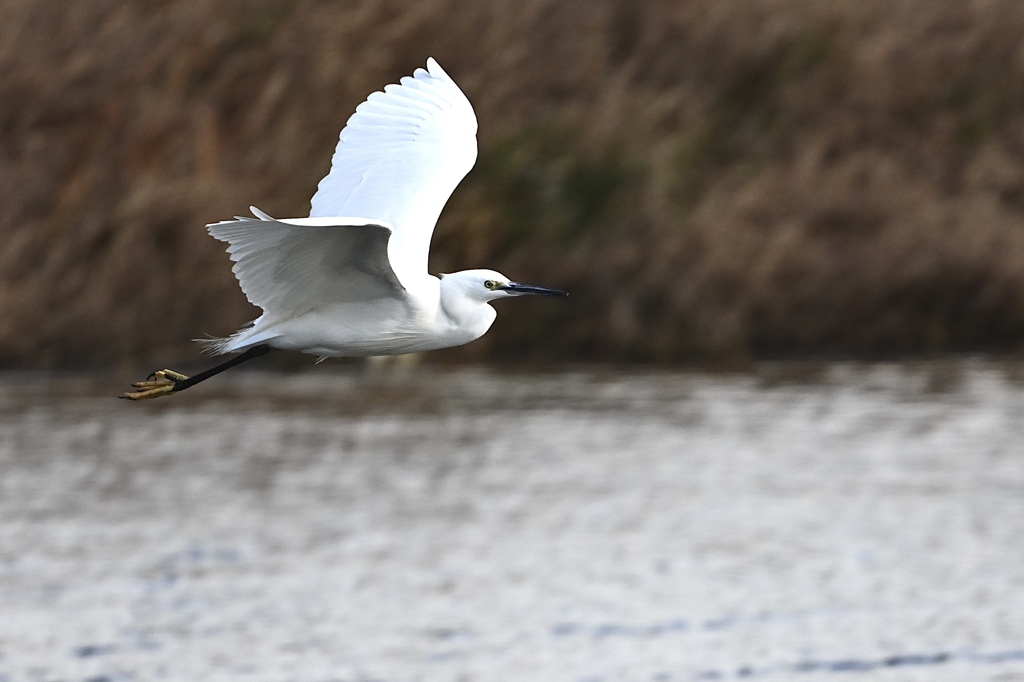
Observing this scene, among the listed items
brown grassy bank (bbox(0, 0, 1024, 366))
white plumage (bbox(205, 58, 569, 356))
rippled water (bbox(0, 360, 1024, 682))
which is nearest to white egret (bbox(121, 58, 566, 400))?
white plumage (bbox(205, 58, 569, 356))

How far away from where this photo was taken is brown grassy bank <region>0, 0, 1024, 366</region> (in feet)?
49.7

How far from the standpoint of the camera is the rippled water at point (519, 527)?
10.3 m

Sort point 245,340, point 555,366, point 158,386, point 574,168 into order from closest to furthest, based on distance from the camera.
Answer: point 245,340 → point 158,386 → point 574,168 → point 555,366

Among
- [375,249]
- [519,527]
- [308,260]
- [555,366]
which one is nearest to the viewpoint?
[375,249]

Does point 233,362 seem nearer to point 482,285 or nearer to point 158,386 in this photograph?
point 158,386

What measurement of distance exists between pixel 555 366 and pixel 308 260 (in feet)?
32.8

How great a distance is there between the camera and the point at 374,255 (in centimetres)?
640

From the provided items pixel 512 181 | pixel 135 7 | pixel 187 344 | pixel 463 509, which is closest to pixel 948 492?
pixel 463 509

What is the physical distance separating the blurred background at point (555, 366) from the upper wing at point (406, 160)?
125 inches

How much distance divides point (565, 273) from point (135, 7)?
4.34 meters

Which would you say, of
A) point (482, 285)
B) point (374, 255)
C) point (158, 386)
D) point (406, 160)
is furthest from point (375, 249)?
point (158, 386)

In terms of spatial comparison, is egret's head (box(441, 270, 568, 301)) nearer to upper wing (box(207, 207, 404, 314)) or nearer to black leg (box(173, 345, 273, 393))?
upper wing (box(207, 207, 404, 314))

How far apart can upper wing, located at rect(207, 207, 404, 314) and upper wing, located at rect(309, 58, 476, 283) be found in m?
0.61

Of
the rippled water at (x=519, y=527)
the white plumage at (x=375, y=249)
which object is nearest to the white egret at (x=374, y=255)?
the white plumage at (x=375, y=249)
